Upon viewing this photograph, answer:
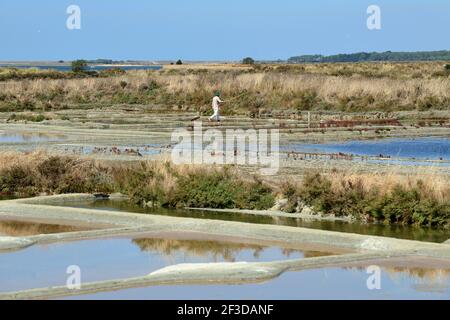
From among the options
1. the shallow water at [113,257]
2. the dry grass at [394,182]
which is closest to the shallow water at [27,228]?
the shallow water at [113,257]

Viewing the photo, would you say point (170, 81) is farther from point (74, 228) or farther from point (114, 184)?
point (74, 228)

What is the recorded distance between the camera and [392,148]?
30.6 meters

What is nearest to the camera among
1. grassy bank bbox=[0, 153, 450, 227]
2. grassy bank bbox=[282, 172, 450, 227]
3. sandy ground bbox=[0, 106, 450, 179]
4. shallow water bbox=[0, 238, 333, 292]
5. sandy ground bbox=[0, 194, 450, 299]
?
sandy ground bbox=[0, 194, 450, 299]

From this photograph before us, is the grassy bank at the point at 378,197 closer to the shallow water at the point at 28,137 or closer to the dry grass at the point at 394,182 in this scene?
the dry grass at the point at 394,182

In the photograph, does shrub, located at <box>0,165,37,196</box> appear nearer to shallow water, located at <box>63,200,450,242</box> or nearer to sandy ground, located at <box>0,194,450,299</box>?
shallow water, located at <box>63,200,450,242</box>

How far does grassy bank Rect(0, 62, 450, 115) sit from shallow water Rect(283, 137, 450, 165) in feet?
46.3

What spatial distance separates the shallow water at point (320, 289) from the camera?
36.2 feet

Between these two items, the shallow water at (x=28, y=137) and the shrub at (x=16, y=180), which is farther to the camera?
the shallow water at (x=28, y=137)

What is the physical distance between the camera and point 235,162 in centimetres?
2411

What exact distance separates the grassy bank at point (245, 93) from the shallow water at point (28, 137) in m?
13.3

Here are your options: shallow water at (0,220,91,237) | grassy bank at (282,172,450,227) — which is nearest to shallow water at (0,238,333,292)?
shallow water at (0,220,91,237)

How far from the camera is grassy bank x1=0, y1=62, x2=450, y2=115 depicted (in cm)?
4972

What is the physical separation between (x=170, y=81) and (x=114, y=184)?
39455 mm
